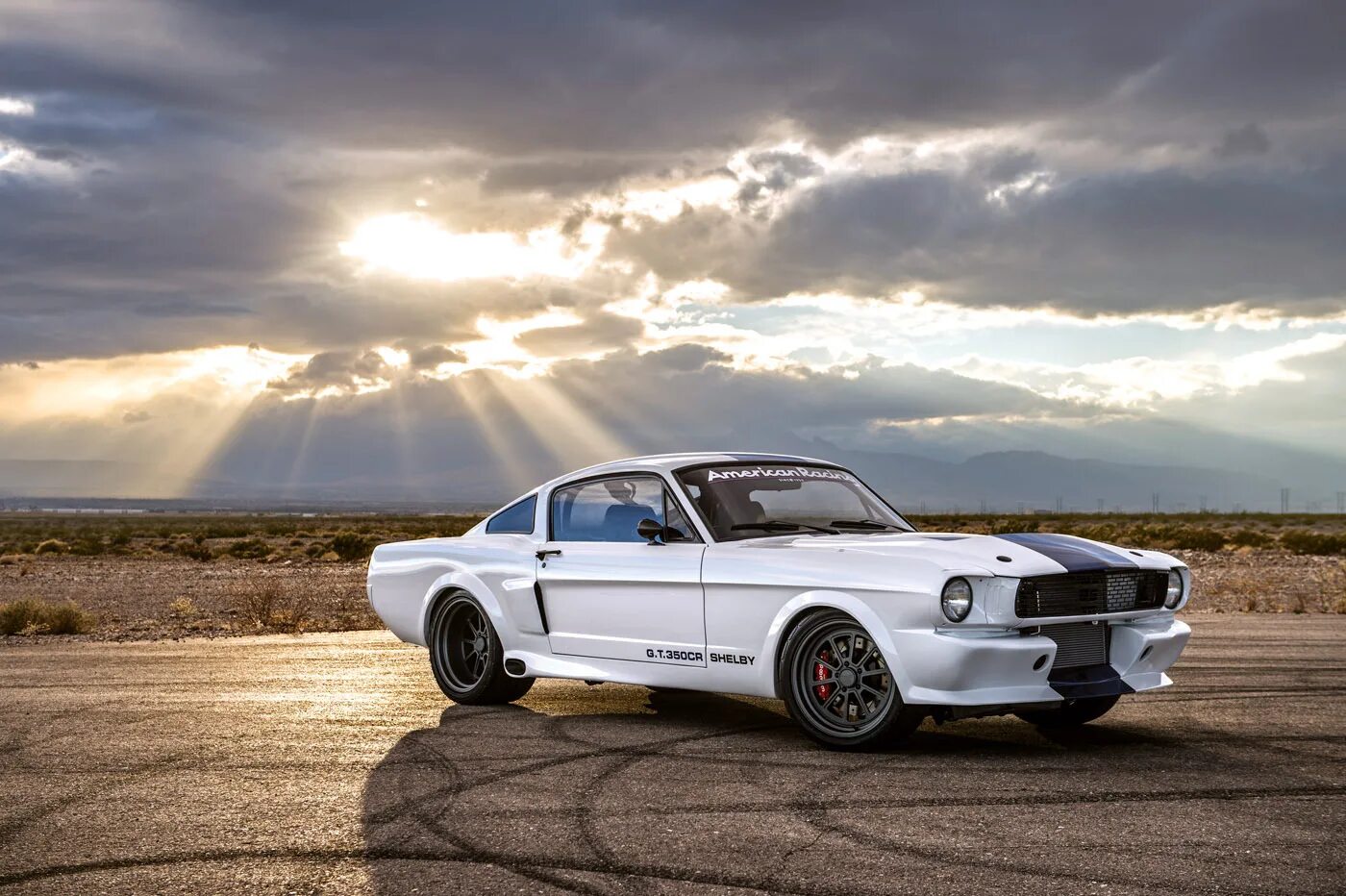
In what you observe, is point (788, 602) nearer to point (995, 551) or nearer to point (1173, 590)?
point (995, 551)

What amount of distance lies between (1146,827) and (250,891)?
3373 millimetres

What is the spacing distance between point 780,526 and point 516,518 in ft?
7.08

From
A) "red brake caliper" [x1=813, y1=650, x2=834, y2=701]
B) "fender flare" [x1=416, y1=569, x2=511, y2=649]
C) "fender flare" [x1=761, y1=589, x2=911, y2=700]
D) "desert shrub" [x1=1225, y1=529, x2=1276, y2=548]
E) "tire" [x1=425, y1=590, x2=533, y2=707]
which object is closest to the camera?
"fender flare" [x1=761, y1=589, x2=911, y2=700]

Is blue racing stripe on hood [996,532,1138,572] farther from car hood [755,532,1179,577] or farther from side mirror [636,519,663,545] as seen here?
side mirror [636,519,663,545]

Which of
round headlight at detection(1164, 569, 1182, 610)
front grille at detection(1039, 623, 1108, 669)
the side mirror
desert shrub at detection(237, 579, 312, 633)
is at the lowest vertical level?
desert shrub at detection(237, 579, 312, 633)

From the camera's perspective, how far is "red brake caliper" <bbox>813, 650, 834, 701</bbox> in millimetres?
7230

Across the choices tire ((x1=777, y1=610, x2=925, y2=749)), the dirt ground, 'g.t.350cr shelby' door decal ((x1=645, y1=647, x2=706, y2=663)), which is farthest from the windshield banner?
the dirt ground

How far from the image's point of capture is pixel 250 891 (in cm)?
473

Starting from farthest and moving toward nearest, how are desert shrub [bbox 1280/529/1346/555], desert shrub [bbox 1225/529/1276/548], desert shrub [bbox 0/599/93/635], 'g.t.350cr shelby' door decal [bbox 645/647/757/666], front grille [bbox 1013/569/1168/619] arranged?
1. desert shrub [bbox 1225/529/1276/548]
2. desert shrub [bbox 1280/529/1346/555]
3. desert shrub [bbox 0/599/93/635]
4. 'g.t.350cr shelby' door decal [bbox 645/647/757/666]
5. front grille [bbox 1013/569/1168/619]

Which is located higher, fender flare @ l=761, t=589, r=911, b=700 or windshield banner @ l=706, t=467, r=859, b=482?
windshield banner @ l=706, t=467, r=859, b=482

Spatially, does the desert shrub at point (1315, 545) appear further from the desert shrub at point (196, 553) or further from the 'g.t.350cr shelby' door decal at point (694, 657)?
the 'g.t.350cr shelby' door decal at point (694, 657)

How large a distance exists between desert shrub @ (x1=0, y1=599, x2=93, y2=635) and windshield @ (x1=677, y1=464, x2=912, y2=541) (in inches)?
481

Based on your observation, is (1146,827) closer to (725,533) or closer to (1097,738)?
(1097,738)

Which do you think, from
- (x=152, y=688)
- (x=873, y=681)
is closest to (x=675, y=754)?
(x=873, y=681)
